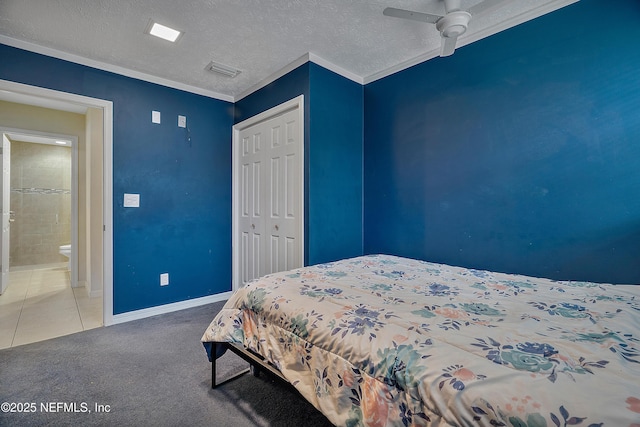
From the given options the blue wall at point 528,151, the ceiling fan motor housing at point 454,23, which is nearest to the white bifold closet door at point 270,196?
the blue wall at point 528,151

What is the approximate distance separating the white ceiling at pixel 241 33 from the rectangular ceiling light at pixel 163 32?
4 cm

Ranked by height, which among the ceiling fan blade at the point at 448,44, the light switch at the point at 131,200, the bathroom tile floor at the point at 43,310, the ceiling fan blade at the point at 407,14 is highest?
the ceiling fan blade at the point at 407,14

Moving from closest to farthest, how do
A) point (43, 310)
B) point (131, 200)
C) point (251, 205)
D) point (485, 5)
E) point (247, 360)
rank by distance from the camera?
point (247, 360)
point (485, 5)
point (131, 200)
point (43, 310)
point (251, 205)

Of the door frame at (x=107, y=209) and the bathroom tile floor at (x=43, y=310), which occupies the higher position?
the door frame at (x=107, y=209)

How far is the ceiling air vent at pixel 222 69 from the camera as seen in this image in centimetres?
296

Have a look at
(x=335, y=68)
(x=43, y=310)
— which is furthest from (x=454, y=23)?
(x=43, y=310)

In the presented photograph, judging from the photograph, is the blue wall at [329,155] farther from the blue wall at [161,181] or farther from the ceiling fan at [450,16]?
the ceiling fan at [450,16]

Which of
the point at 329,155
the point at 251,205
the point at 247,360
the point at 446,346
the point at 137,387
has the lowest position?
the point at 137,387

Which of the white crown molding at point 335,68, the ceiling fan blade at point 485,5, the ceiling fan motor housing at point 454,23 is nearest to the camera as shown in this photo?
the ceiling fan blade at point 485,5

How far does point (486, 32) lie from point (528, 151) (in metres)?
1.04

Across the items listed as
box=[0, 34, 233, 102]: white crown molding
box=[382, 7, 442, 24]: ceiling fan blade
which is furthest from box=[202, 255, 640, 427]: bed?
box=[0, 34, 233, 102]: white crown molding

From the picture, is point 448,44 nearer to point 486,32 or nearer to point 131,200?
point 486,32

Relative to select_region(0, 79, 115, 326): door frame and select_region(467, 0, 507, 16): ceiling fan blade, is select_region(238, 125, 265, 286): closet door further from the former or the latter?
select_region(467, 0, 507, 16): ceiling fan blade

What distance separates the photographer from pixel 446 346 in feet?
3.01
